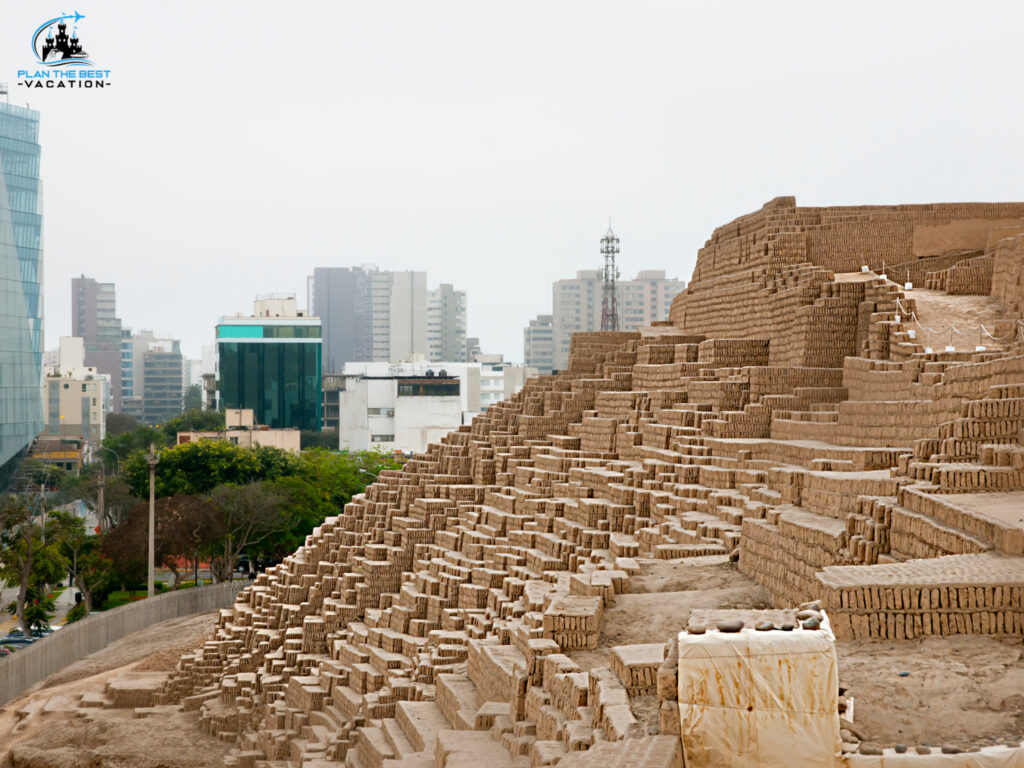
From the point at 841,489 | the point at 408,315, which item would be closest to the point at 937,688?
the point at 841,489

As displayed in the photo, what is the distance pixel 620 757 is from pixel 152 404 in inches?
5374

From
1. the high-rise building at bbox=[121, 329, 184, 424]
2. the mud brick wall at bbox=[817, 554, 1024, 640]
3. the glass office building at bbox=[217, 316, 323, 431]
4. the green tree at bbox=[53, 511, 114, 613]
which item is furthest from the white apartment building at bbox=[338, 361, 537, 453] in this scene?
the high-rise building at bbox=[121, 329, 184, 424]

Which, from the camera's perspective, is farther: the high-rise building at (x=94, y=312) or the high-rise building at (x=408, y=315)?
the high-rise building at (x=94, y=312)

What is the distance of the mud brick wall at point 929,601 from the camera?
9.61m

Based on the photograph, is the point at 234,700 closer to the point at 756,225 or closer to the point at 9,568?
the point at 9,568

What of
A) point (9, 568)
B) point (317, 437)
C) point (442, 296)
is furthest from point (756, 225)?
point (442, 296)

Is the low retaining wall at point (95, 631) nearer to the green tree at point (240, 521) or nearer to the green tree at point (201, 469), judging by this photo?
the green tree at point (240, 521)

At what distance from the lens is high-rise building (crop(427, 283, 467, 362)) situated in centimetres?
12106

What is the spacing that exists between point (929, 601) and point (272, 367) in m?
65.2

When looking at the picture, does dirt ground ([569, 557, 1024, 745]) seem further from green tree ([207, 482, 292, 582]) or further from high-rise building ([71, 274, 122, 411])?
high-rise building ([71, 274, 122, 411])

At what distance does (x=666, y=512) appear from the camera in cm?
1794

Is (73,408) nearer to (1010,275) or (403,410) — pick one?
(403,410)

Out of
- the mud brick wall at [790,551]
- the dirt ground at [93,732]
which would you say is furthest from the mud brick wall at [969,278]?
the dirt ground at [93,732]

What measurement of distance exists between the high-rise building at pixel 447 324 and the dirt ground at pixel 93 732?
3755 inches
